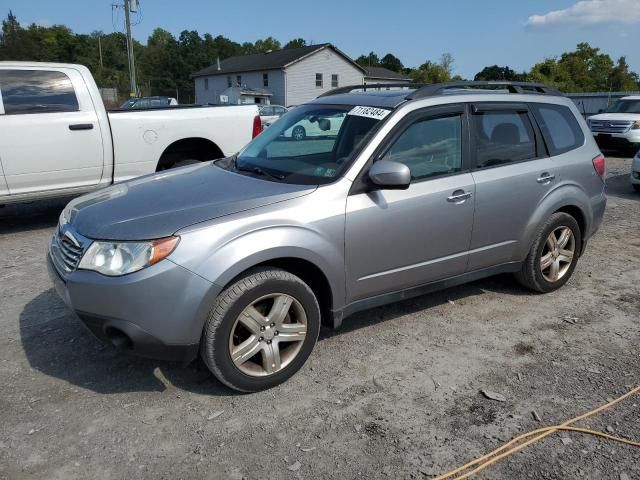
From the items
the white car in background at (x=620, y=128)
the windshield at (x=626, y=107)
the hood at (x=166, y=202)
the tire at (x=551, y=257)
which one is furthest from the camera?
the windshield at (x=626, y=107)

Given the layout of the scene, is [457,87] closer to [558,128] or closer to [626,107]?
[558,128]

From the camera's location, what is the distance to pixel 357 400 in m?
3.22

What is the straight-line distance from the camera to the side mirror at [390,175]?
3.36 m

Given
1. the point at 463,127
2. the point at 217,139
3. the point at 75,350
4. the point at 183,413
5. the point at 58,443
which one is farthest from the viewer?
the point at 217,139

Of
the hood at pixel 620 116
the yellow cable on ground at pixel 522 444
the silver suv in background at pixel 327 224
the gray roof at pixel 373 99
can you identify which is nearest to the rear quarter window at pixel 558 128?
the silver suv in background at pixel 327 224

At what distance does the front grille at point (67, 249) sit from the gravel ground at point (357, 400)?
29.4 inches

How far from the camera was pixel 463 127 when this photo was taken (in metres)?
4.05

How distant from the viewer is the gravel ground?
8.83ft

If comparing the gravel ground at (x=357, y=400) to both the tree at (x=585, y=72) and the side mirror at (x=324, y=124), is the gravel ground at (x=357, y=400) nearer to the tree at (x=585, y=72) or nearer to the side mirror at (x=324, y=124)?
the side mirror at (x=324, y=124)

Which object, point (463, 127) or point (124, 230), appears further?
point (463, 127)

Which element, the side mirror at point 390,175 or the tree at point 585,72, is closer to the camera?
the side mirror at point 390,175

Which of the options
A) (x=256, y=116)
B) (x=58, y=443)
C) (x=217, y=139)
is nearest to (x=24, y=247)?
(x=217, y=139)

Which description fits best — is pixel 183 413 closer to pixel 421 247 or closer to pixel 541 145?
pixel 421 247

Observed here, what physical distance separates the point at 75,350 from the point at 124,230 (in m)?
1.32
